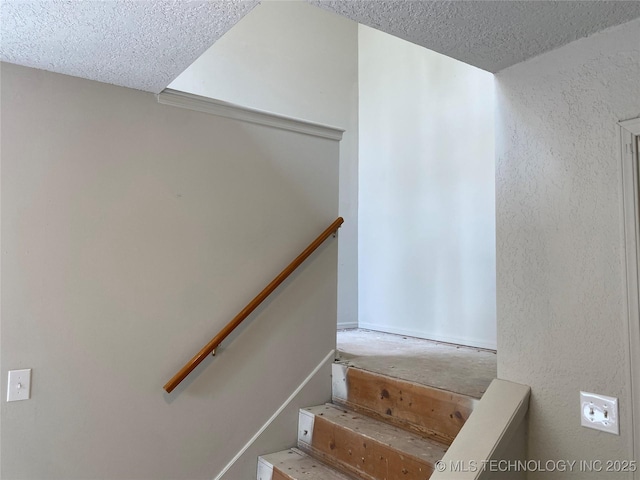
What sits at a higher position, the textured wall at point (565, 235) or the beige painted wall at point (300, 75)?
the beige painted wall at point (300, 75)

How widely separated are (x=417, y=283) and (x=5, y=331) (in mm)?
2935

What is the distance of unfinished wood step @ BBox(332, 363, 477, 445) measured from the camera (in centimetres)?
188

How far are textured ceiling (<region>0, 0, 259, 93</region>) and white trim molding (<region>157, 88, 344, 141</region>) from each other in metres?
0.22

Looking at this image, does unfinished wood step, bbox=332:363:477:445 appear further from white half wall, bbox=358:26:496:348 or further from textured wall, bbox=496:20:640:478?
white half wall, bbox=358:26:496:348

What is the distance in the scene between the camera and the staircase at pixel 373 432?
185 cm

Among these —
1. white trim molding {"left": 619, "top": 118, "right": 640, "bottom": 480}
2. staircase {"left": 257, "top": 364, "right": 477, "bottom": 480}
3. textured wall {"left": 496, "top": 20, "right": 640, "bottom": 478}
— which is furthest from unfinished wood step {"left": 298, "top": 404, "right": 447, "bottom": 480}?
white trim molding {"left": 619, "top": 118, "right": 640, "bottom": 480}

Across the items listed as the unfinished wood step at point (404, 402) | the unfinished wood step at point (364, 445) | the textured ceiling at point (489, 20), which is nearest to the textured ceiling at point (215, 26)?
the textured ceiling at point (489, 20)

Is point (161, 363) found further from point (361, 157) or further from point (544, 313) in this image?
point (361, 157)

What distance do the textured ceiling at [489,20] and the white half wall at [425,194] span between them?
1.87 meters

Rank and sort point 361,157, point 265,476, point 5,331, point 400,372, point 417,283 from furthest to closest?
point 361,157 < point 417,283 < point 400,372 < point 265,476 < point 5,331

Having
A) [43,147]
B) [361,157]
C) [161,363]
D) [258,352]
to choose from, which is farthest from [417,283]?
[43,147]

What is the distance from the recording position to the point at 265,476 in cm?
219

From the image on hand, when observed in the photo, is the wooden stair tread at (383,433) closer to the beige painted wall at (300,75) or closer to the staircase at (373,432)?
the staircase at (373,432)

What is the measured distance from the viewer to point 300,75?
13.5ft
